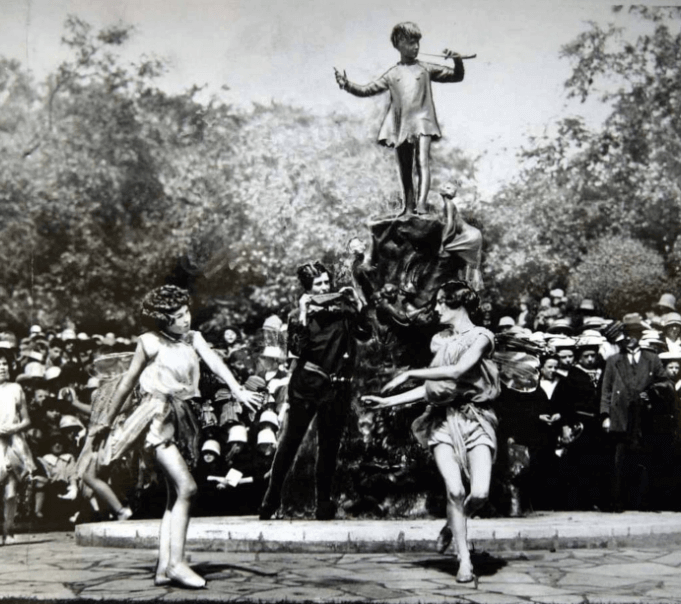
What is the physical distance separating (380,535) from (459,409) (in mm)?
1324

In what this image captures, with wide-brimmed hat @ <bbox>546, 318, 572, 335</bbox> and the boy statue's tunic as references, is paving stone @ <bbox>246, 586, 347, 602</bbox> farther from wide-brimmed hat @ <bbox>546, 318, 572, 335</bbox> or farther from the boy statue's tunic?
wide-brimmed hat @ <bbox>546, 318, 572, 335</bbox>

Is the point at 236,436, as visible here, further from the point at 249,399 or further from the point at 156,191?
the point at 156,191

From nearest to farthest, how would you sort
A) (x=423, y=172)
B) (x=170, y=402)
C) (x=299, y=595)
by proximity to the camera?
(x=299, y=595)
(x=170, y=402)
(x=423, y=172)

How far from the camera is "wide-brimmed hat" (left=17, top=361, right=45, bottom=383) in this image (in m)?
8.58

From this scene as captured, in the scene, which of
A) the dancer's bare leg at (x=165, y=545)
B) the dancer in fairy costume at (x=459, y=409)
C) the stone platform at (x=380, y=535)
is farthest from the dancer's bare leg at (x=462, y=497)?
the dancer's bare leg at (x=165, y=545)

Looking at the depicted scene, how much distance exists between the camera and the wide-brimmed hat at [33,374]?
858 centimetres

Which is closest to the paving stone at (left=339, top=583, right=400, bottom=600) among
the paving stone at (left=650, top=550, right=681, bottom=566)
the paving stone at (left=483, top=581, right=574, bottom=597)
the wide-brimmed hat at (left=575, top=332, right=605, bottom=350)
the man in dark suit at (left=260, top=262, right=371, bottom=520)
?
the paving stone at (left=483, top=581, right=574, bottom=597)

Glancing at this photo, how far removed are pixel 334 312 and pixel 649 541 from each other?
107 inches

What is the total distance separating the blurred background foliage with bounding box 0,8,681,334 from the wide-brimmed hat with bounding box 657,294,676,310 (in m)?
0.08

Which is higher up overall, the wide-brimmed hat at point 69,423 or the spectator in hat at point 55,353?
the spectator in hat at point 55,353

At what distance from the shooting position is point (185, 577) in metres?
5.31

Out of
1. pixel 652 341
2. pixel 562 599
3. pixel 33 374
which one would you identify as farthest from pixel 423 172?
pixel 562 599

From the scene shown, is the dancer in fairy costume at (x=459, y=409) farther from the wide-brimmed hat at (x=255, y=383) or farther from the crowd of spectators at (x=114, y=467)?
the wide-brimmed hat at (x=255, y=383)

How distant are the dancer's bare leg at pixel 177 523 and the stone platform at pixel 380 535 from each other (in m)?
1.34
